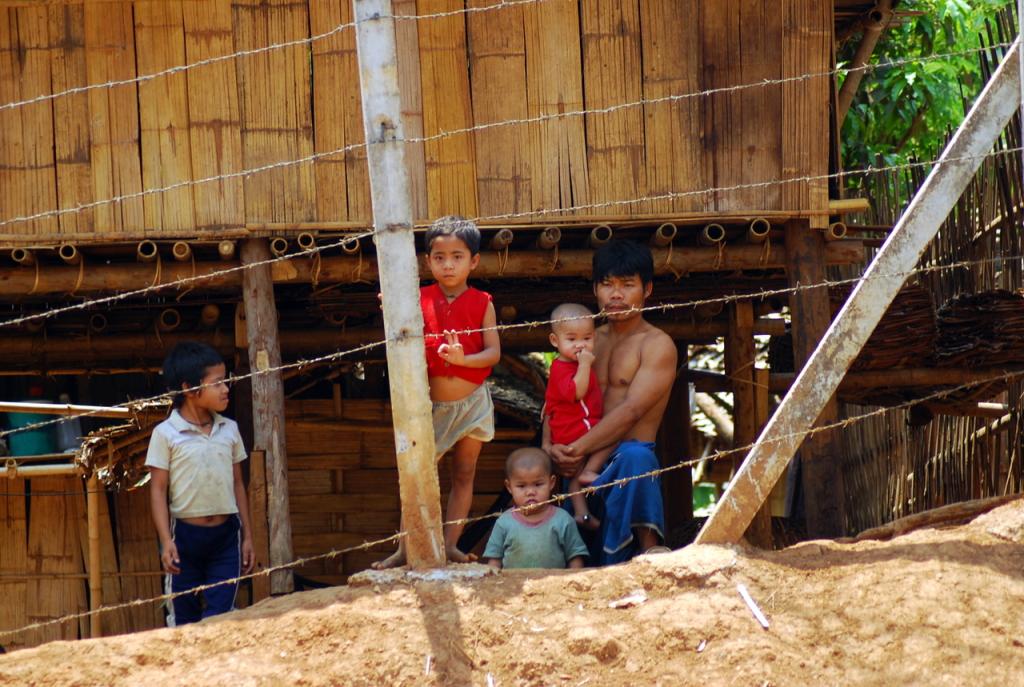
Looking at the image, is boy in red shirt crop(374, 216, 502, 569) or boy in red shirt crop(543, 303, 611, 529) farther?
boy in red shirt crop(543, 303, 611, 529)

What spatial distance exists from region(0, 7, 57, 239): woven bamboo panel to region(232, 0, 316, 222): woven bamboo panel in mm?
847

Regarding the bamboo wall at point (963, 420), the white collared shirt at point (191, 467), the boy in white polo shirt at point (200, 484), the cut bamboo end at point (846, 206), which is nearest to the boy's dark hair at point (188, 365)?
the boy in white polo shirt at point (200, 484)

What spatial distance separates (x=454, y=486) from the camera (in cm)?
499

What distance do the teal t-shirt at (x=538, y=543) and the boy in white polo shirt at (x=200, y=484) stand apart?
1.05m

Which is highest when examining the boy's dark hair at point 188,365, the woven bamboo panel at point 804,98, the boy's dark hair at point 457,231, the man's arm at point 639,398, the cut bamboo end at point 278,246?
the woven bamboo panel at point 804,98

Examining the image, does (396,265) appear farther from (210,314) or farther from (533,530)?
(210,314)

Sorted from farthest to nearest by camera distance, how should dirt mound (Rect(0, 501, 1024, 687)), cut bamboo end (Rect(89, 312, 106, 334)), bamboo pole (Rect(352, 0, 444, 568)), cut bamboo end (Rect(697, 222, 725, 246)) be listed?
1. cut bamboo end (Rect(89, 312, 106, 334))
2. cut bamboo end (Rect(697, 222, 725, 246))
3. bamboo pole (Rect(352, 0, 444, 568))
4. dirt mound (Rect(0, 501, 1024, 687))

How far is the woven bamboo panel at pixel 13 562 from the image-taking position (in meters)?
Result: 6.71

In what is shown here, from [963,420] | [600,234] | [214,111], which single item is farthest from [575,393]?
[963,420]

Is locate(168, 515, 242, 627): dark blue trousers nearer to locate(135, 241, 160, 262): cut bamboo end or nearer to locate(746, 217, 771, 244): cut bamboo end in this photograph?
locate(135, 241, 160, 262): cut bamboo end

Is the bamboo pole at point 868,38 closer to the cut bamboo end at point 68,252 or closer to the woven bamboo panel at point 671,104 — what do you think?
the woven bamboo panel at point 671,104

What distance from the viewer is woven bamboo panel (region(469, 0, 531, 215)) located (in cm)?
575

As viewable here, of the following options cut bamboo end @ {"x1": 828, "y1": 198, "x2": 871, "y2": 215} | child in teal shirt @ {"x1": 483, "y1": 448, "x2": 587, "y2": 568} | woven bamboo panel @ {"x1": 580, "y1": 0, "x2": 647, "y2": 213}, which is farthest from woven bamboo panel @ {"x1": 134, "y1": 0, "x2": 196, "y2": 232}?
cut bamboo end @ {"x1": 828, "y1": 198, "x2": 871, "y2": 215}

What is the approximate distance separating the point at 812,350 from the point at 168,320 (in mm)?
3326
